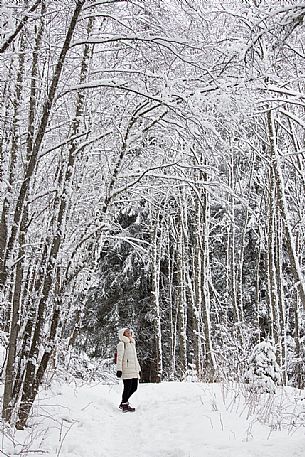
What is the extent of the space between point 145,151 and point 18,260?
323 centimetres

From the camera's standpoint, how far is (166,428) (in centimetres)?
608

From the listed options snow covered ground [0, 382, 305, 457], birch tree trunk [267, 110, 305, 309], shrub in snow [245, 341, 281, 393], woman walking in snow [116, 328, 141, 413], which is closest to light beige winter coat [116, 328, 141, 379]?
woman walking in snow [116, 328, 141, 413]

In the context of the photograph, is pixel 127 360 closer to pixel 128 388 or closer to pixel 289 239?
pixel 128 388

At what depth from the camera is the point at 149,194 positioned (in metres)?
8.15

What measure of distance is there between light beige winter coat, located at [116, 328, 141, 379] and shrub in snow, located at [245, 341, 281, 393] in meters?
1.93

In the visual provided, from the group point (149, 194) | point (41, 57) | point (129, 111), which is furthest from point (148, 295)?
point (41, 57)

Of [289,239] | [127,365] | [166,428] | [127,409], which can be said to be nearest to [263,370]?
[289,239]

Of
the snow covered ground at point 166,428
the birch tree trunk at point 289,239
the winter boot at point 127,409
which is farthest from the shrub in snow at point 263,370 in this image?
the winter boot at point 127,409

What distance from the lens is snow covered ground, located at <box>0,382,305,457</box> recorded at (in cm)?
477

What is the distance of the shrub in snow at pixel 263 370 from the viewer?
24.6 ft

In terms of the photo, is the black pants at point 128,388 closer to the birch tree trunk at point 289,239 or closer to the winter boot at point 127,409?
the winter boot at point 127,409

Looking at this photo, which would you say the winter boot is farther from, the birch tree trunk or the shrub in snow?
the birch tree trunk

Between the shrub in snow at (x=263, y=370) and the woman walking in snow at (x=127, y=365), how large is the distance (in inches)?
75.3

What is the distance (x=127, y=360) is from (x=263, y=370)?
2441mm
